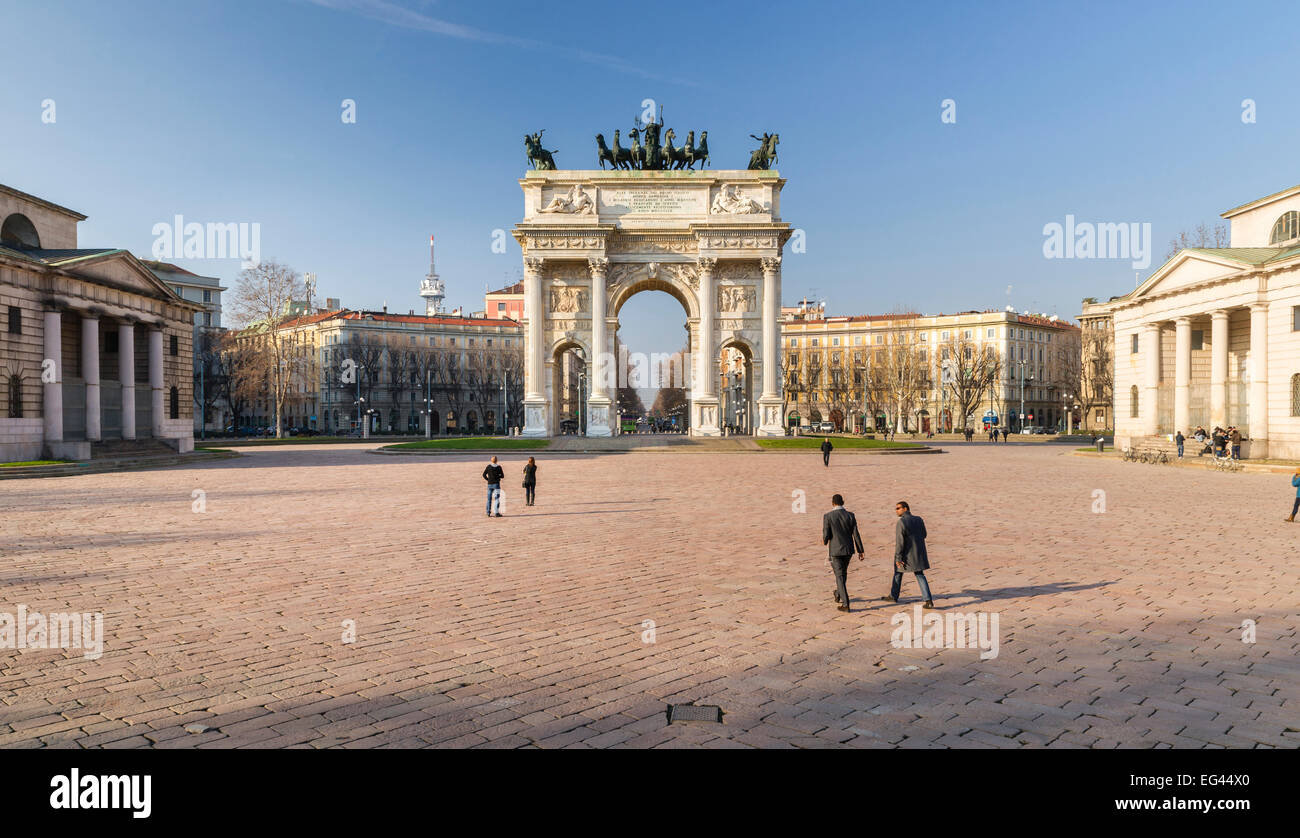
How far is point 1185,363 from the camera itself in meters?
40.7

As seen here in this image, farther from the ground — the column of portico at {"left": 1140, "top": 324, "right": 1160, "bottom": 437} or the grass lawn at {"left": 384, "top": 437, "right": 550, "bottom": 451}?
the column of portico at {"left": 1140, "top": 324, "right": 1160, "bottom": 437}

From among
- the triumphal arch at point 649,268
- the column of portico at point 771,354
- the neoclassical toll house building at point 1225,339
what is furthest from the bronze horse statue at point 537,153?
the neoclassical toll house building at point 1225,339

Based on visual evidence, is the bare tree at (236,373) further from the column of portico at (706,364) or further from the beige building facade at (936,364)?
the beige building facade at (936,364)

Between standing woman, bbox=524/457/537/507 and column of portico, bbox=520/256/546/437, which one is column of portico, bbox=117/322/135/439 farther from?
standing woman, bbox=524/457/537/507

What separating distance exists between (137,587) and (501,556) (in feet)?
16.5

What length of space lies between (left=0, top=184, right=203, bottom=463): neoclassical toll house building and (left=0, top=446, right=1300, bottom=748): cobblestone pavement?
21873 millimetres

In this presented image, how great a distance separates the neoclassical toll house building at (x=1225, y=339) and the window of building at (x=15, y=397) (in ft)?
193

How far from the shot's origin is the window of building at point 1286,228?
3956cm

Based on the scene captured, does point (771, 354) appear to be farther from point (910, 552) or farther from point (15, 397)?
point (910, 552)

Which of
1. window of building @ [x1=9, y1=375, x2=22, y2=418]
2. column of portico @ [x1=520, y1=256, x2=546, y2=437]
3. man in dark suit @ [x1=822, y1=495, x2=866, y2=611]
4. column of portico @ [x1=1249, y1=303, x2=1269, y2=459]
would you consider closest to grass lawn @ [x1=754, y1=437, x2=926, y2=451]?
column of portico @ [x1=520, y1=256, x2=546, y2=437]

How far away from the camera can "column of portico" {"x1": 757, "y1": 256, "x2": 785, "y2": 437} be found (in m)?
53.7

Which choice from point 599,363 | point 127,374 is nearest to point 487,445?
point 599,363
